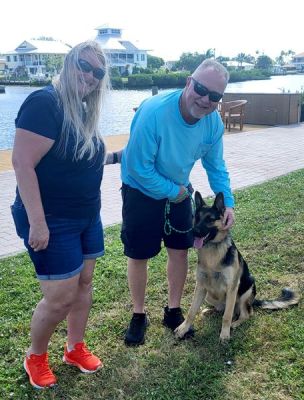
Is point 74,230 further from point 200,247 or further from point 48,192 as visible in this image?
point 200,247

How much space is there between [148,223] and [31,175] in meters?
1.16

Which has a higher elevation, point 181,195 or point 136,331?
point 181,195

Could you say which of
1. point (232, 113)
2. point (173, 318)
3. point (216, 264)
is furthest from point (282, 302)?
point (232, 113)

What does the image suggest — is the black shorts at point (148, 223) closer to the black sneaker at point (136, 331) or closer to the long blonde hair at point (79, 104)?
the black sneaker at point (136, 331)

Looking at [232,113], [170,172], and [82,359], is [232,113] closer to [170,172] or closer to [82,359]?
[170,172]

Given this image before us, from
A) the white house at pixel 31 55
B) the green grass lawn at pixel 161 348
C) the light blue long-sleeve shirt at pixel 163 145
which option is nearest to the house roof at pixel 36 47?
the white house at pixel 31 55

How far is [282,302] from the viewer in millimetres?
3908

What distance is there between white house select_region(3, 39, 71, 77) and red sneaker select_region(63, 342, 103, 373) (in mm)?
99584

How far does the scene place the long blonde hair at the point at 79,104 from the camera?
2.44m

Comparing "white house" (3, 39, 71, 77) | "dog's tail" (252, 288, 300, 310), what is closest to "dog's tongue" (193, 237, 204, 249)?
"dog's tail" (252, 288, 300, 310)

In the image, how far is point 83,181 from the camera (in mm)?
2625

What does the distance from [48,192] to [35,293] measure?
200 centimetres

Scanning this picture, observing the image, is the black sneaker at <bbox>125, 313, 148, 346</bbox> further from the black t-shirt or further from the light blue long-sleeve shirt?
the black t-shirt

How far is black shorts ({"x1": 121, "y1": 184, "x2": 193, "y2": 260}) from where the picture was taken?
10.8ft
